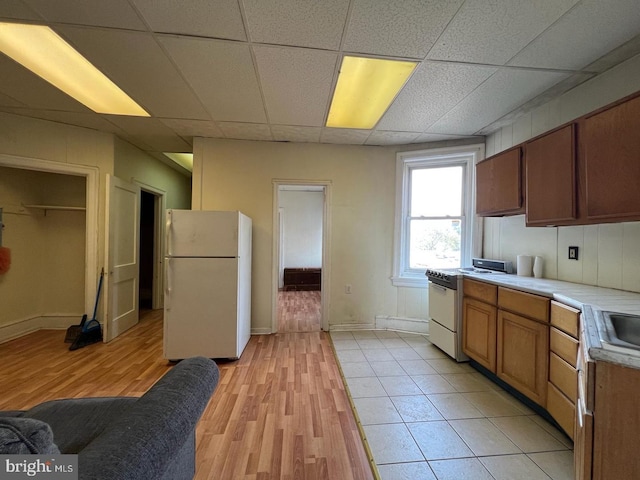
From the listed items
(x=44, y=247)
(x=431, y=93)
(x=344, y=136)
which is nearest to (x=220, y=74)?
(x=344, y=136)

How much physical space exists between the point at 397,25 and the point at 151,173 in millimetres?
3999

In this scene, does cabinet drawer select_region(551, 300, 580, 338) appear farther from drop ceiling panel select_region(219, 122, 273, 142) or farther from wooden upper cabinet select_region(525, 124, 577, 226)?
drop ceiling panel select_region(219, 122, 273, 142)

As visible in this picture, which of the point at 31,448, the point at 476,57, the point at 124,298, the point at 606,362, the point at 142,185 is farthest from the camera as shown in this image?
the point at 142,185

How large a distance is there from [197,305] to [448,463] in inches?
89.6

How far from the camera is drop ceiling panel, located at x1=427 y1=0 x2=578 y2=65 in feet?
4.67

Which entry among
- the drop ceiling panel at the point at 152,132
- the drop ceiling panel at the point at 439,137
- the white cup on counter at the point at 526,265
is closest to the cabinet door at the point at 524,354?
the white cup on counter at the point at 526,265

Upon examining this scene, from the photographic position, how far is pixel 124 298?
11.3ft

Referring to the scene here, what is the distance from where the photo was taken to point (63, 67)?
2105mm

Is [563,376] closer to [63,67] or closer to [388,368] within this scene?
[388,368]

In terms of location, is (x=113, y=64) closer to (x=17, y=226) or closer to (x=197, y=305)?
(x=197, y=305)

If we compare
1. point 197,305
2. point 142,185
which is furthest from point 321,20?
point 142,185

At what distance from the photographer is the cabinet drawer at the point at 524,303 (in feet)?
5.84

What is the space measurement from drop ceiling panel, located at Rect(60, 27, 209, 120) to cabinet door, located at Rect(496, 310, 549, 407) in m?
3.16

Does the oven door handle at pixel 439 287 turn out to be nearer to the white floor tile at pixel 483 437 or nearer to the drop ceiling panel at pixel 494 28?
the white floor tile at pixel 483 437
